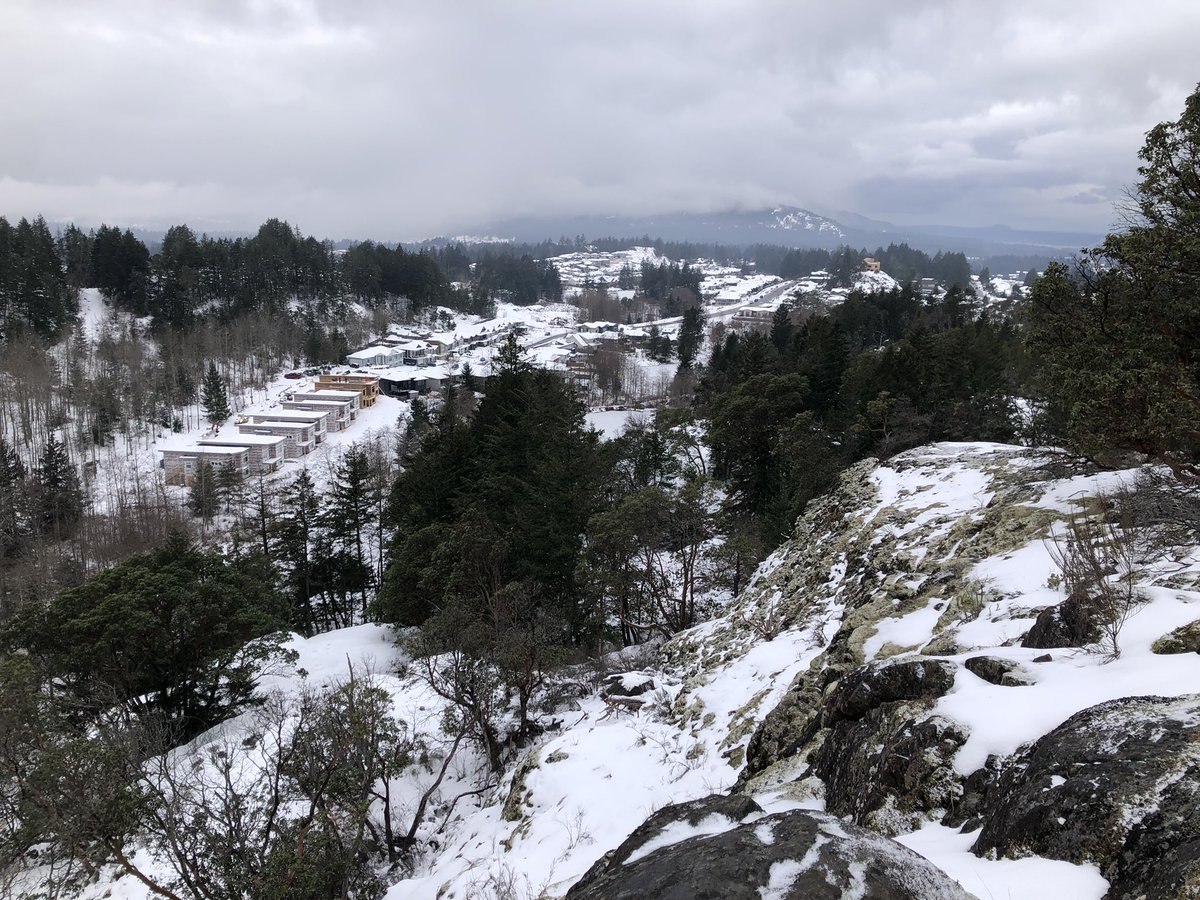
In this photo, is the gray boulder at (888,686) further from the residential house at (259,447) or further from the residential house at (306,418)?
the residential house at (306,418)

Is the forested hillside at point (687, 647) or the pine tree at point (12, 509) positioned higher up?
the forested hillside at point (687, 647)

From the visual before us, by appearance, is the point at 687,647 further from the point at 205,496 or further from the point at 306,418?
the point at 306,418

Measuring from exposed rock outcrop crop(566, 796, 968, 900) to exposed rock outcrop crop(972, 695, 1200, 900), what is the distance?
58 cm

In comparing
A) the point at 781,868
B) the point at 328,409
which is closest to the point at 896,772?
the point at 781,868

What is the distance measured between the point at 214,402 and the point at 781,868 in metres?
57.3

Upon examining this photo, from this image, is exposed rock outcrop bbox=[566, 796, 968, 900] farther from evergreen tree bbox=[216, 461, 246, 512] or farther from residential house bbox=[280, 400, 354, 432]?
residential house bbox=[280, 400, 354, 432]

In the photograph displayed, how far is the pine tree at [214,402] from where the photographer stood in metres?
49.5

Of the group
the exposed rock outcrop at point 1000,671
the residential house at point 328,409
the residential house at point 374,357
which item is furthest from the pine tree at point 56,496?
the exposed rock outcrop at point 1000,671

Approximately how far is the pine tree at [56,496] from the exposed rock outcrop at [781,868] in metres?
43.7

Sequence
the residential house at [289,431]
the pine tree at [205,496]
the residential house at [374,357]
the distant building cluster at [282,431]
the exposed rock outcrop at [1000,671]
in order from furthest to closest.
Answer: the residential house at [374,357] < the residential house at [289,431] < the distant building cluster at [282,431] < the pine tree at [205,496] < the exposed rock outcrop at [1000,671]

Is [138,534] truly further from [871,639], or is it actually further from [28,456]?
[871,639]

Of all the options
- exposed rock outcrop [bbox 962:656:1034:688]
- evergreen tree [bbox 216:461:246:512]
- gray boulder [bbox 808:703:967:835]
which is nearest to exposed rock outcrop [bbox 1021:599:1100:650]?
exposed rock outcrop [bbox 962:656:1034:688]

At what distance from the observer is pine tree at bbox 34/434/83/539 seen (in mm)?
34781

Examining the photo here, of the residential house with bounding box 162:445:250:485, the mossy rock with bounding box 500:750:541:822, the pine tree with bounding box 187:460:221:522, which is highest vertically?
the mossy rock with bounding box 500:750:541:822
